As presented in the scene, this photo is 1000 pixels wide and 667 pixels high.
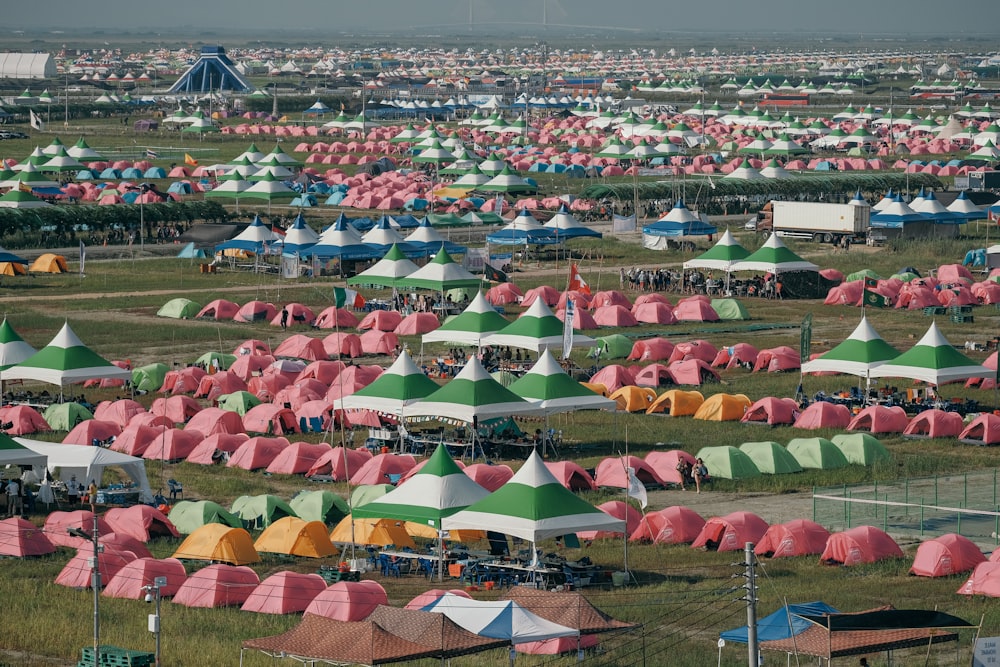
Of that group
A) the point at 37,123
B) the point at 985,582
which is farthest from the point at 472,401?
the point at 37,123

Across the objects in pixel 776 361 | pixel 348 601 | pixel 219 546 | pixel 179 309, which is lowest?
pixel 179 309

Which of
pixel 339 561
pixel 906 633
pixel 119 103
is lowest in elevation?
pixel 119 103

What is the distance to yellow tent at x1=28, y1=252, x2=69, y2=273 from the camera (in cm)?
6225

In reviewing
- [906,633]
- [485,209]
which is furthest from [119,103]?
[906,633]

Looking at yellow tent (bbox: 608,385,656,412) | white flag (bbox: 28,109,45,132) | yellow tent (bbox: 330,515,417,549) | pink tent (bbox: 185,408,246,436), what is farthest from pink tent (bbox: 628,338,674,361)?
white flag (bbox: 28,109,45,132)

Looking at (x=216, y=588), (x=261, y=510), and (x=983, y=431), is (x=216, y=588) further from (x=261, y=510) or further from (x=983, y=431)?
(x=983, y=431)

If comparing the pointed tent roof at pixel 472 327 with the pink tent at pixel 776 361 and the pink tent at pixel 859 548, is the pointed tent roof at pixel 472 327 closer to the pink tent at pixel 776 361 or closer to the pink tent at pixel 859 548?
Result: the pink tent at pixel 776 361

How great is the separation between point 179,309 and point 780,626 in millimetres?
34177

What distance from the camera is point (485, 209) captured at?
3123 inches

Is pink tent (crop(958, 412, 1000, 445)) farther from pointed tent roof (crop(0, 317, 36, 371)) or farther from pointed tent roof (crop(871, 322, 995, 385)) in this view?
pointed tent roof (crop(0, 317, 36, 371))

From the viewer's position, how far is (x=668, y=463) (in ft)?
112

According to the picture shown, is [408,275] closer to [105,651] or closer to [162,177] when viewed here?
[105,651]

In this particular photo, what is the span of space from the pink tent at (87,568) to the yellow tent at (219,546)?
1.14m

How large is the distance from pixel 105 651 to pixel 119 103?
5066 inches
